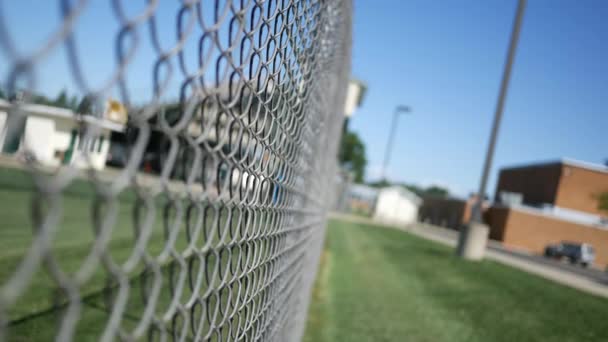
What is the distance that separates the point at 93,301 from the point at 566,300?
26.7 feet

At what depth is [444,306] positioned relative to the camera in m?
7.88

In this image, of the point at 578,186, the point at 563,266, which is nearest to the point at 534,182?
the point at 578,186

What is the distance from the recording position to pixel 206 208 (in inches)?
41.6

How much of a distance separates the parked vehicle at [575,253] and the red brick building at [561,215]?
375 centimetres

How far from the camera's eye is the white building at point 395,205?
206 ft

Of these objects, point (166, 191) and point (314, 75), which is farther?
point (314, 75)

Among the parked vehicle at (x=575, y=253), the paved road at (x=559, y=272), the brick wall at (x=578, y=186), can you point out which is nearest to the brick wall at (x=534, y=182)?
the brick wall at (x=578, y=186)

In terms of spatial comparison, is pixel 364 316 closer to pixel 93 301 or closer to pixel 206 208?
pixel 93 301

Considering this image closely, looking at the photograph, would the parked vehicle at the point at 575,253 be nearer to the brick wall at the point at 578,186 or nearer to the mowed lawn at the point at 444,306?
the brick wall at the point at 578,186

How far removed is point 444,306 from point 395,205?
59047mm

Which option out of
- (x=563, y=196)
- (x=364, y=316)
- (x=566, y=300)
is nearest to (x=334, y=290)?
(x=364, y=316)

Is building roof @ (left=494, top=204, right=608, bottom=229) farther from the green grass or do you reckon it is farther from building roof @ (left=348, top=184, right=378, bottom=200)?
building roof @ (left=348, top=184, right=378, bottom=200)

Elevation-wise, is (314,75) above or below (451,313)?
above

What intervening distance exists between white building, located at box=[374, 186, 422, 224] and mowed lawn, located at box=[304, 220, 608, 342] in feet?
159
